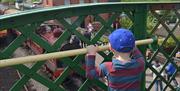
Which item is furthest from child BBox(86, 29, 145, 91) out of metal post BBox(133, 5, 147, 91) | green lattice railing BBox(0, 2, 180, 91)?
metal post BBox(133, 5, 147, 91)

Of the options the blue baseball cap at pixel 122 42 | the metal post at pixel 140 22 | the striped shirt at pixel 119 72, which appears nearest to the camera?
the blue baseball cap at pixel 122 42

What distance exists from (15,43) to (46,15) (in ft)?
1.36

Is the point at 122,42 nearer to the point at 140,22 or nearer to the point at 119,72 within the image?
the point at 119,72

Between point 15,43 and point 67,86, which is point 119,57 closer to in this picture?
point 15,43

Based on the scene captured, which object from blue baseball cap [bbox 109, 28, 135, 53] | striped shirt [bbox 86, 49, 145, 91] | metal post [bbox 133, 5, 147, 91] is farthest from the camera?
metal post [bbox 133, 5, 147, 91]

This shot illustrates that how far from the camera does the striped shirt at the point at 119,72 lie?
127 inches

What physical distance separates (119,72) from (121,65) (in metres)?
0.08

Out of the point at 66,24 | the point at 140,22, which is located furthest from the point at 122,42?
the point at 140,22

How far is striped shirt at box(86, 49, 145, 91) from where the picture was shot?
3.24 metres

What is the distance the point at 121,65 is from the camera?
321 centimetres

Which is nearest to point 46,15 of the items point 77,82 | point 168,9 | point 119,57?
point 119,57

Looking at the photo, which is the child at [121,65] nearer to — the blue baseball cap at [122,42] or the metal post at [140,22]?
the blue baseball cap at [122,42]

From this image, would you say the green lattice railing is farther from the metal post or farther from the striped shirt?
the striped shirt

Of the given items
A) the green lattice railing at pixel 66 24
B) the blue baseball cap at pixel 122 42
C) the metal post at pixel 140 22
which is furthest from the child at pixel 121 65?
the metal post at pixel 140 22
